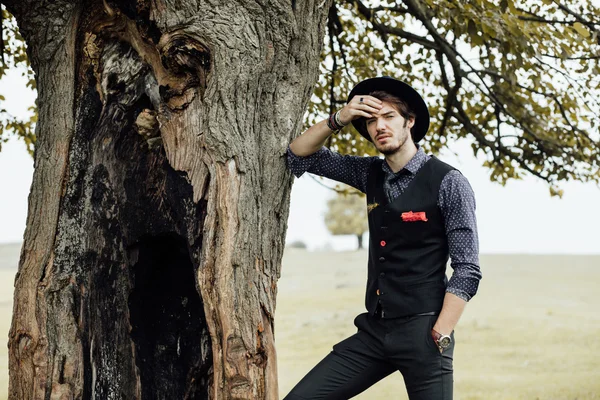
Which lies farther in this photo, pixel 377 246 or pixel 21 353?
pixel 21 353

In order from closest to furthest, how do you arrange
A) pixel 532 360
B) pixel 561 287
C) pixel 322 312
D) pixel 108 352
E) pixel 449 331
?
pixel 449 331, pixel 108 352, pixel 532 360, pixel 322 312, pixel 561 287

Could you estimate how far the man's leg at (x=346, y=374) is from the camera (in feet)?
13.1

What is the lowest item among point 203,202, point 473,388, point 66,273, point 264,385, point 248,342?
point 473,388

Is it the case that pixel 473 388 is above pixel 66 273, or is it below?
below

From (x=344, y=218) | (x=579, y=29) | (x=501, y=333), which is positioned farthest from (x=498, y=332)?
(x=344, y=218)

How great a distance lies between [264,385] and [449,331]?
1.10m

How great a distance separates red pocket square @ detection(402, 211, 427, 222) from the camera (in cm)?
385

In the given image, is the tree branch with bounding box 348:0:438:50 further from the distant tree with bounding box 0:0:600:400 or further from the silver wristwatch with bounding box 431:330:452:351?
the silver wristwatch with bounding box 431:330:452:351

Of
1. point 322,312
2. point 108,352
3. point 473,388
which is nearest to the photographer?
point 108,352

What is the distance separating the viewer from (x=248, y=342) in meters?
3.92

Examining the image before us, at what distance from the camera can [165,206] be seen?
167 inches

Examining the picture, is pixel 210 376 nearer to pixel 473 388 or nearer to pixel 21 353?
pixel 21 353

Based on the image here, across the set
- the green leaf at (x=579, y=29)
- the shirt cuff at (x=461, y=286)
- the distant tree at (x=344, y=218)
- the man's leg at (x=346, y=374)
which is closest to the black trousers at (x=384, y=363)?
the man's leg at (x=346, y=374)

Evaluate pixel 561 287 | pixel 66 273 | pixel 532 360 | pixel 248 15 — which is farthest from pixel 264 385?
pixel 561 287
